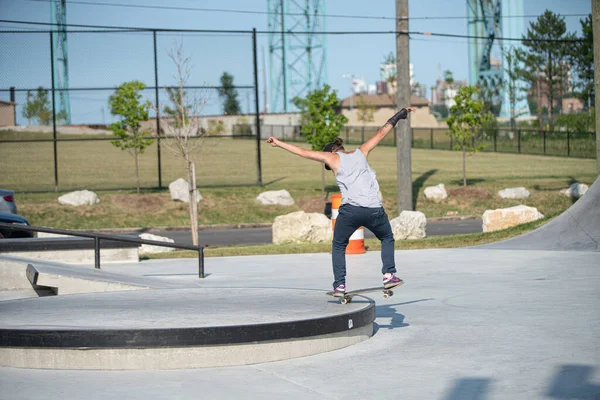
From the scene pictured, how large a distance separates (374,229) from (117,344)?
3.04 meters

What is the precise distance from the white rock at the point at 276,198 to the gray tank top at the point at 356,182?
21.6 meters

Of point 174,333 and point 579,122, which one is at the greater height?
point 579,122

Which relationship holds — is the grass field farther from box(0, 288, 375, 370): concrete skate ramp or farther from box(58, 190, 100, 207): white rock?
box(0, 288, 375, 370): concrete skate ramp

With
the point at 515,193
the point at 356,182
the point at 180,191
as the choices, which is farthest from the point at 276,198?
the point at 356,182

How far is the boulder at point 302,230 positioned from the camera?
19812 mm

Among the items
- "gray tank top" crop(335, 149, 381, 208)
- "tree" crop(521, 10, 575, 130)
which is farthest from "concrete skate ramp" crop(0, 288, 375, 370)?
"tree" crop(521, 10, 575, 130)

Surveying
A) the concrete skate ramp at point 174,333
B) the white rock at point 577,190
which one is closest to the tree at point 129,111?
the white rock at point 577,190

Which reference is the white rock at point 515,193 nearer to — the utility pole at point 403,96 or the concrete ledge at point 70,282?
the utility pole at point 403,96

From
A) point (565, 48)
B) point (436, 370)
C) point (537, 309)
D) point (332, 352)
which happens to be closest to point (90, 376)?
point (332, 352)

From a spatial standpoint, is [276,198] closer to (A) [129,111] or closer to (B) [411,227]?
(A) [129,111]

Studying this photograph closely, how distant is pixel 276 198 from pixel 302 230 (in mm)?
10490

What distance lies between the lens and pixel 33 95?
106 ft

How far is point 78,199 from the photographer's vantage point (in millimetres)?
28766

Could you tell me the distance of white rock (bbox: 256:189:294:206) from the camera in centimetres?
3017
